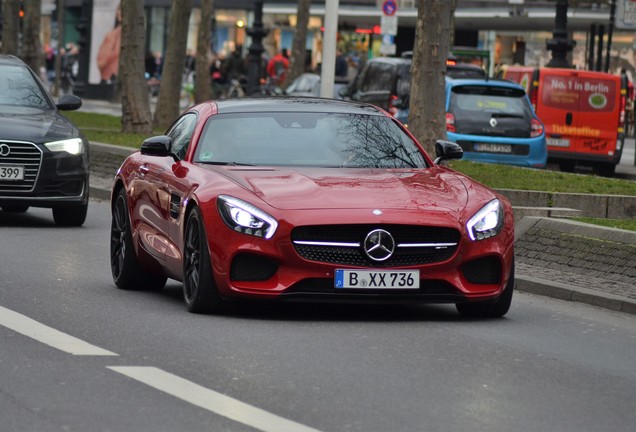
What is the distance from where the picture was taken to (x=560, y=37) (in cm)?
3553

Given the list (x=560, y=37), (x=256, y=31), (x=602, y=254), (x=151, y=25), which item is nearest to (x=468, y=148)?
(x=560, y=37)

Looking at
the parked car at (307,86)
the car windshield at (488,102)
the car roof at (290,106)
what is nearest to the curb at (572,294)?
the car roof at (290,106)

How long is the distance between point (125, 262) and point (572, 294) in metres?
3.25

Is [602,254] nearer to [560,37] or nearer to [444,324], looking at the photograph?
[444,324]

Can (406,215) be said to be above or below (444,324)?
above

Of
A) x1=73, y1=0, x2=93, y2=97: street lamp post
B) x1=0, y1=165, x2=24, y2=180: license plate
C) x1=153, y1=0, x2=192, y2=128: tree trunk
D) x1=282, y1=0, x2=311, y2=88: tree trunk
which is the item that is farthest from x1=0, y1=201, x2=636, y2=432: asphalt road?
x1=73, y1=0, x2=93, y2=97: street lamp post

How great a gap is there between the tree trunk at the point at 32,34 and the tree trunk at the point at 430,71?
21621 mm

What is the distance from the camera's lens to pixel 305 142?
37.8 feet

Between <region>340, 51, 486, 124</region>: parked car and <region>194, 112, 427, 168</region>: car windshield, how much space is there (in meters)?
17.5

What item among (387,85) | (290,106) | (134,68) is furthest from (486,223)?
(387,85)

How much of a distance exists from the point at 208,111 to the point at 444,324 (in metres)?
2.38

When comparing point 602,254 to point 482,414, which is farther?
point 602,254

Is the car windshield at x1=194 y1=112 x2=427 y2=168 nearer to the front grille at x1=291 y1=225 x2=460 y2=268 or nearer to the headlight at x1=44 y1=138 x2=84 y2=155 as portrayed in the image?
the front grille at x1=291 y1=225 x2=460 y2=268

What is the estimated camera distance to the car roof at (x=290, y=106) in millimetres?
11820
